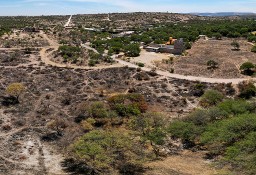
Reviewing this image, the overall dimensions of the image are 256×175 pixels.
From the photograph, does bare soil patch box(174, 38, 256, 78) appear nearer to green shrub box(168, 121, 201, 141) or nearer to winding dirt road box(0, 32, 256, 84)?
winding dirt road box(0, 32, 256, 84)

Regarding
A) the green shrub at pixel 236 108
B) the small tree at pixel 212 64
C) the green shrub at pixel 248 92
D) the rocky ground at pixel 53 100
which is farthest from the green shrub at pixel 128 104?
the small tree at pixel 212 64

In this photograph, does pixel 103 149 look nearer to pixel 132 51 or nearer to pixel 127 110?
pixel 127 110

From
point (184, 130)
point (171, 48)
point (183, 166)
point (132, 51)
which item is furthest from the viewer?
point (171, 48)

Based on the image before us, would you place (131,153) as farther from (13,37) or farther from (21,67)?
(13,37)

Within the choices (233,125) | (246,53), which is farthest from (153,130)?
(246,53)

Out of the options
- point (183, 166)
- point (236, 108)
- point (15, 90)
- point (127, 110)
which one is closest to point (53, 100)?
point (15, 90)

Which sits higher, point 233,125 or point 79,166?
point 233,125
